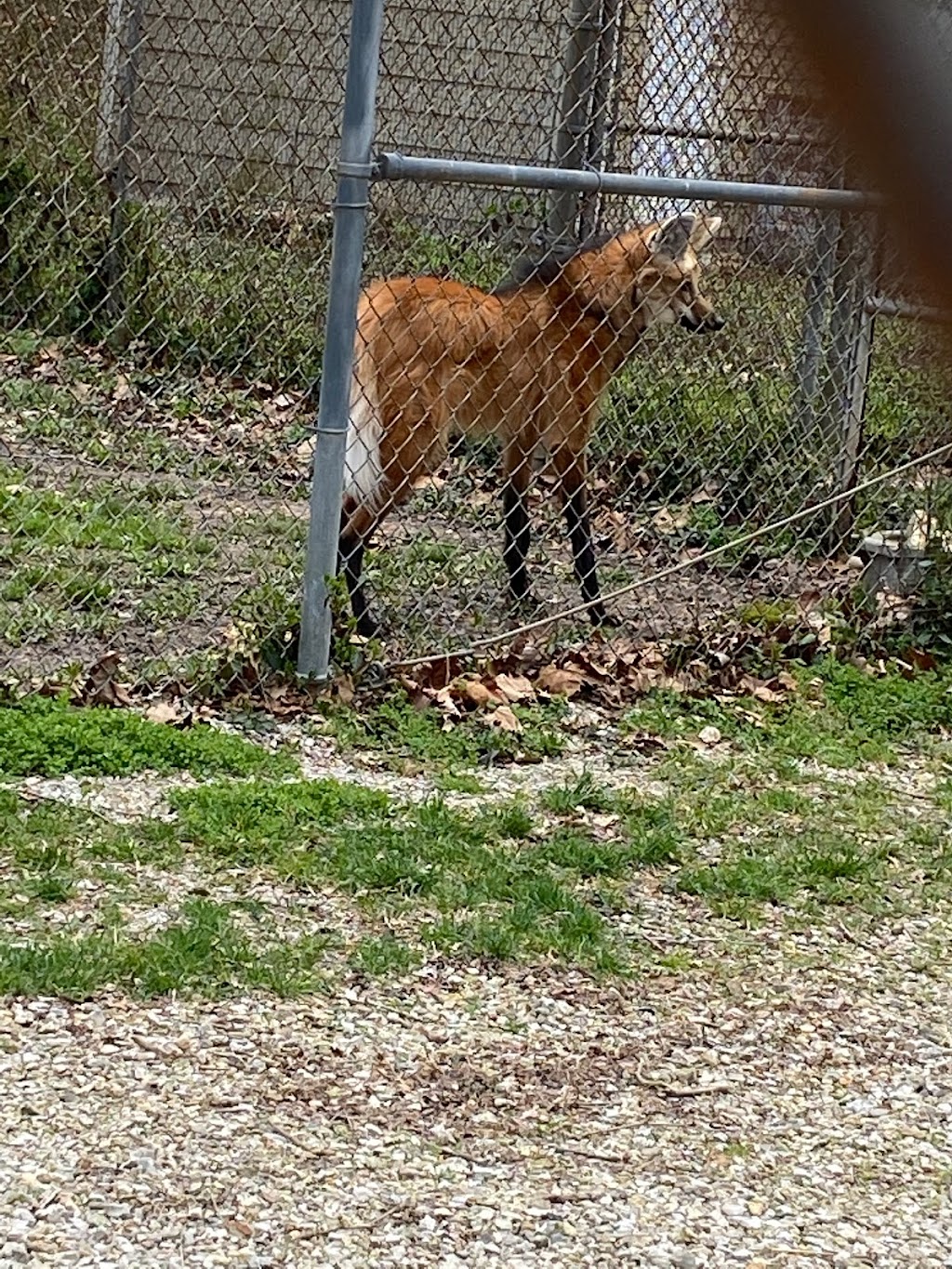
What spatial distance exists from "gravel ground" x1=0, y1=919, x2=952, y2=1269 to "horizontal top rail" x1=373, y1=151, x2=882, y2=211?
6.27 ft

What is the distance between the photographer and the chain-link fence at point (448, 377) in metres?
5.35

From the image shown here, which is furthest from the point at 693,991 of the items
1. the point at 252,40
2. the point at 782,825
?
the point at 252,40

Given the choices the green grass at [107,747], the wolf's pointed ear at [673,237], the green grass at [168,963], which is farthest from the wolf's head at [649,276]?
the green grass at [168,963]

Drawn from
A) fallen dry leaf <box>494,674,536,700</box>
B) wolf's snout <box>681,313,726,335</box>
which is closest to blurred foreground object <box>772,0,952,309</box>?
fallen dry leaf <box>494,674,536,700</box>

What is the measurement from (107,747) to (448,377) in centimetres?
194

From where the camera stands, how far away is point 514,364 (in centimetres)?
573

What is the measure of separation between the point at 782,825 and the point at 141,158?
4.96 m

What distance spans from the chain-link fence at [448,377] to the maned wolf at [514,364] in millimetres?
13

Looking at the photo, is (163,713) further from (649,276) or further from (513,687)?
(649,276)

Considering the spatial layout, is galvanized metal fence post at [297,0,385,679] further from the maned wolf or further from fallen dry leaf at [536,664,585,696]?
fallen dry leaf at [536,664,585,696]

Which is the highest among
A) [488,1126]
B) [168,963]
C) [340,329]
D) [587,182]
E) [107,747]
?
[587,182]

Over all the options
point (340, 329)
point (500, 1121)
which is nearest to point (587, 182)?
point (340, 329)

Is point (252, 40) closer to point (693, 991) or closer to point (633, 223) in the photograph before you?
point (633, 223)

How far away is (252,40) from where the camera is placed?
8.28m
